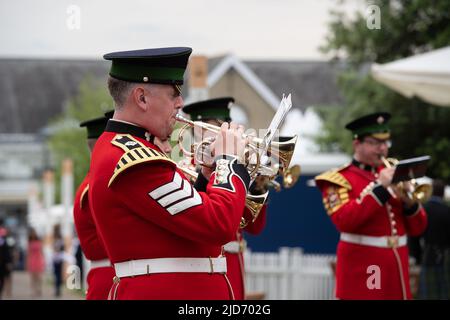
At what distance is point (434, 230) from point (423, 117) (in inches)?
207

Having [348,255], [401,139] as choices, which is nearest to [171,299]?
[348,255]

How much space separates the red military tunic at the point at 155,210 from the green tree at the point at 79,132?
107ft

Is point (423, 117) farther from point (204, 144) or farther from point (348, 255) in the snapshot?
point (204, 144)

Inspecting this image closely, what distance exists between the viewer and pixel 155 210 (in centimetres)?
439

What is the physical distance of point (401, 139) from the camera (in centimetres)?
1619

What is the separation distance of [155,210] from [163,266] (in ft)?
0.93

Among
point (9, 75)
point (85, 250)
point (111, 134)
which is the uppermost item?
point (111, 134)

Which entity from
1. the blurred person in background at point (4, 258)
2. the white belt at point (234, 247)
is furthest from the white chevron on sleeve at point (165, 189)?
the blurred person in background at point (4, 258)

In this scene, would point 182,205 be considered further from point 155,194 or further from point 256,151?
point 256,151

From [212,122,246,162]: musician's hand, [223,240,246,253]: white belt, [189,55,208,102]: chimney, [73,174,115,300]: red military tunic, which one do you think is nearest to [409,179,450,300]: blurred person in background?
[189,55,208,102]: chimney

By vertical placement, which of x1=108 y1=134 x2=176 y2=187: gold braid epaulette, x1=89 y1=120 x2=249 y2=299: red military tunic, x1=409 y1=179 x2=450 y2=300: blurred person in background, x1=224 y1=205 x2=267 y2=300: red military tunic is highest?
x1=108 y1=134 x2=176 y2=187: gold braid epaulette

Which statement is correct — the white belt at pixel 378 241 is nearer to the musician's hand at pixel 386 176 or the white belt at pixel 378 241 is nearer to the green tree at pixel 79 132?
the musician's hand at pixel 386 176

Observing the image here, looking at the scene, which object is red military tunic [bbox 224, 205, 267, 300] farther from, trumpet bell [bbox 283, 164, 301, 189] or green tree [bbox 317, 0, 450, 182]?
green tree [bbox 317, 0, 450, 182]

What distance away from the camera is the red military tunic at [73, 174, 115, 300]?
645cm
